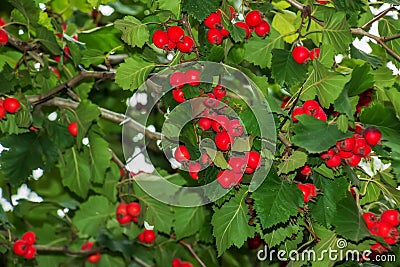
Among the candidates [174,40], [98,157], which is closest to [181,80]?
[174,40]

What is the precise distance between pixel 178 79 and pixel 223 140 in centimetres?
18

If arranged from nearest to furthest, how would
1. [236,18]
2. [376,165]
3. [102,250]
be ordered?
1. [236,18]
2. [376,165]
3. [102,250]

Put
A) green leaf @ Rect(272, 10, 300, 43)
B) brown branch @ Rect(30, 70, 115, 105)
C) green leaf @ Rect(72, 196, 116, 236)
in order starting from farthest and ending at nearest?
1. green leaf @ Rect(72, 196, 116, 236)
2. brown branch @ Rect(30, 70, 115, 105)
3. green leaf @ Rect(272, 10, 300, 43)

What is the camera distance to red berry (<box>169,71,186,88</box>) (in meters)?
1.49

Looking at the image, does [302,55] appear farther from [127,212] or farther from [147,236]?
[147,236]

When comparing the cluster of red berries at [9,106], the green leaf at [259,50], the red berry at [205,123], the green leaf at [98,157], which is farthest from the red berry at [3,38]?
the red berry at [205,123]

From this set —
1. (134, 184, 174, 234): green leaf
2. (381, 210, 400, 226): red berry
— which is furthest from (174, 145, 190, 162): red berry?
(134, 184, 174, 234): green leaf

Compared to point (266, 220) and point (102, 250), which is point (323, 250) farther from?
point (102, 250)

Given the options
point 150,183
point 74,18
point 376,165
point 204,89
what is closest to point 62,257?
point 150,183

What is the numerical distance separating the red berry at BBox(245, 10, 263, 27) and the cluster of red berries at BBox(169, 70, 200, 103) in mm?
274

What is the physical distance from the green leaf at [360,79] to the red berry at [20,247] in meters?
1.48

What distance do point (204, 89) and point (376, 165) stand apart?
2.75 ft

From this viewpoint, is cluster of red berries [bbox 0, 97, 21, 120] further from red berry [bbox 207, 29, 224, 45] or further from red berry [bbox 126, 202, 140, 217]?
red berry [bbox 207, 29, 224, 45]

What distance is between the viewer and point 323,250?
5.36 ft
